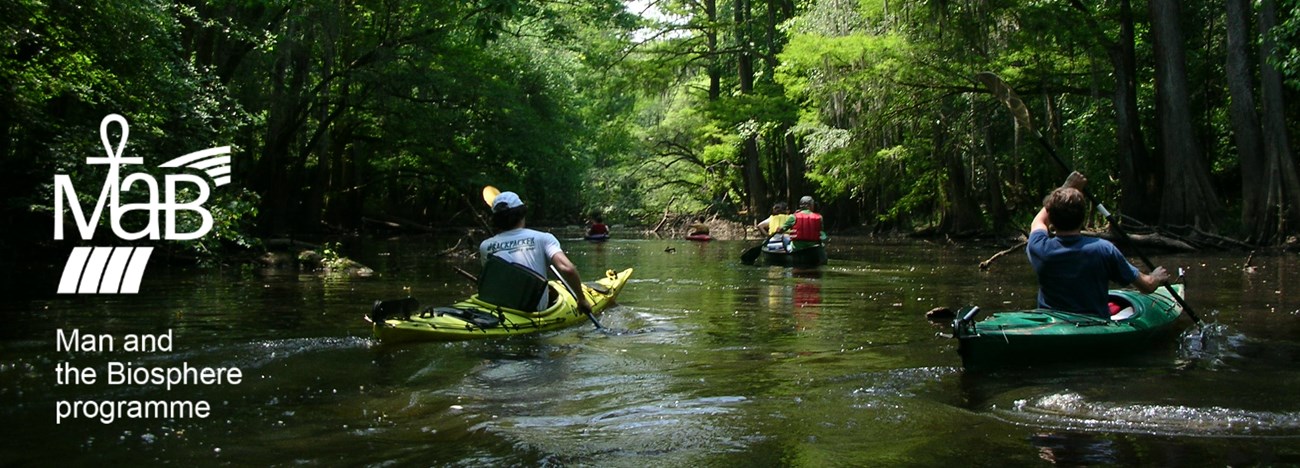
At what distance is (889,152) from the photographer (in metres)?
24.7

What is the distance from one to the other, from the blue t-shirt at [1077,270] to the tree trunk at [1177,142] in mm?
13779

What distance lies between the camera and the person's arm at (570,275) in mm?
8711

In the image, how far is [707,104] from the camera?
37000mm

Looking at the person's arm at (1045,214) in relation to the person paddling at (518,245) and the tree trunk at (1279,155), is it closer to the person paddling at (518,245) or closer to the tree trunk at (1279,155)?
the person paddling at (518,245)

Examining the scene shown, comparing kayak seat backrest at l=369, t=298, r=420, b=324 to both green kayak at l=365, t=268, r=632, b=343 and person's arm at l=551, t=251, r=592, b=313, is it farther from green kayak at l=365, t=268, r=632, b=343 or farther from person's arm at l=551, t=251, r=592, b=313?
person's arm at l=551, t=251, r=592, b=313

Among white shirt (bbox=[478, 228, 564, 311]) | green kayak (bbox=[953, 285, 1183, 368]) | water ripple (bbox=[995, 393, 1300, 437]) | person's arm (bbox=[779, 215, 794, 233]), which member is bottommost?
water ripple (bbox=[995, 393, 1300, 437])

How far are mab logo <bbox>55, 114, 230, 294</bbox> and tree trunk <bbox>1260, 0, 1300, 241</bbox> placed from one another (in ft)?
53.2

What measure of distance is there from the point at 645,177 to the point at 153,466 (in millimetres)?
41101

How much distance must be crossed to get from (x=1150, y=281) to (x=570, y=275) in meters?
4.33

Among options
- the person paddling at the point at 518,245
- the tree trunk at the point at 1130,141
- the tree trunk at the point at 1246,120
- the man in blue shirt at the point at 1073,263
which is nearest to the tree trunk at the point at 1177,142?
the tree trunk at the point at 1246,120

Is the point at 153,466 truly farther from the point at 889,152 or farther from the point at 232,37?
the point at 889,152

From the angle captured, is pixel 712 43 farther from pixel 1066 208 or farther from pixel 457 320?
pixel 1066 208

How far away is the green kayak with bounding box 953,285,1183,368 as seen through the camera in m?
6.77

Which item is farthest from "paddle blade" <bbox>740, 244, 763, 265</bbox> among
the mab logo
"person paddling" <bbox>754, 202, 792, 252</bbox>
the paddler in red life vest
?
the mab logo
